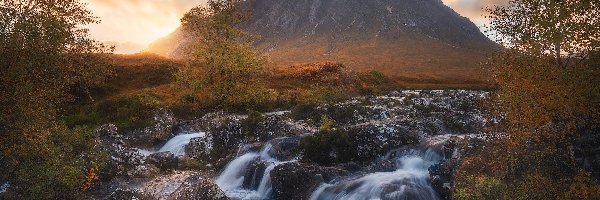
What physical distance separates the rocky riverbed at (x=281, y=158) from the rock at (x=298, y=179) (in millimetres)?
49

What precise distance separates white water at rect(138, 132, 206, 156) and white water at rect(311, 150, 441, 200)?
15065 mm

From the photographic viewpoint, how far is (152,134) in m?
36.6

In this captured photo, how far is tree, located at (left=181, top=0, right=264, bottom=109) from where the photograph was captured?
41.7m

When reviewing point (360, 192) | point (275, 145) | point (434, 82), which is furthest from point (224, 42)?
point (434, 82)

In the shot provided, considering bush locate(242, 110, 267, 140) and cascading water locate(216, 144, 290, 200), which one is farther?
bush locate(242, 110, 267, 140)

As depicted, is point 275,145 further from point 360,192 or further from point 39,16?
point 39,16

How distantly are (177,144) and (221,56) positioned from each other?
10330mm

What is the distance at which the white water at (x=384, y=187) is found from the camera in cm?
1981

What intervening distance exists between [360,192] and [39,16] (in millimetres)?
18668

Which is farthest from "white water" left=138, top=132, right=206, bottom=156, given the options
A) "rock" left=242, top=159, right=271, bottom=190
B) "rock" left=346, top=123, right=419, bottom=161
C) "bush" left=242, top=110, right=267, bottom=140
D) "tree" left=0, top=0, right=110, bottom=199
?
"rock" left=346, top=123, right=419, bottom=161

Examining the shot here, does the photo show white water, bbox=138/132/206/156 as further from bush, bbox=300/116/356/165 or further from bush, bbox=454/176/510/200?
bush, bbox=454/176/510/200

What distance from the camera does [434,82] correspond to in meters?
101

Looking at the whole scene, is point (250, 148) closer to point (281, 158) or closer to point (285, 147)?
point (285, 147)

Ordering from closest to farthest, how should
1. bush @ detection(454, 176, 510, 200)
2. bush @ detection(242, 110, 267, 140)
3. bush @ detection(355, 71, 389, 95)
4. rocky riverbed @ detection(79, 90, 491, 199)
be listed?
bush @ detection(454, 176, 510, 200)
rocky riverbed @ detection(79, 90, 491, 199)
bush @ detection(242, 110, 267, 140)
bush @ detection(355, 71, 389, 95)
